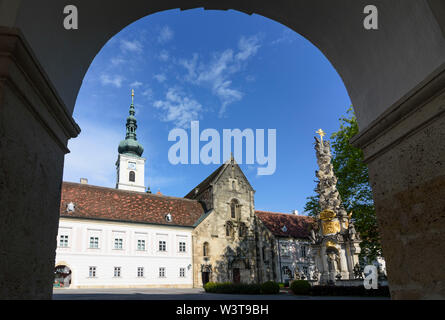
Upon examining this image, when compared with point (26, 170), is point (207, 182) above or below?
above

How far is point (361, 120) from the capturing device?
4980 mm

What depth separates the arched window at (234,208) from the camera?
1710 inches

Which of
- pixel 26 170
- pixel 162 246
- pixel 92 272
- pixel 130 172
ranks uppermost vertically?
pixel 130 172

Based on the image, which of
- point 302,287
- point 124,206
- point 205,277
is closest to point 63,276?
point 124,206

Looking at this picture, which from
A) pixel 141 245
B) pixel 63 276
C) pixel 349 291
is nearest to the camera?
pixel 349 291

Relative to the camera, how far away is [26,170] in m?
3.14

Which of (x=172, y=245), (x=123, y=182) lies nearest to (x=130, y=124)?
(x=123, y=182)

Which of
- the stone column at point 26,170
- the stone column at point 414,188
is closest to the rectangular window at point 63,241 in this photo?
the stone column at point 26,170

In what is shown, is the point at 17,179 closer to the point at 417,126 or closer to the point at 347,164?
the point at 417,126

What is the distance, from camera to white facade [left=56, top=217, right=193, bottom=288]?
108 ft

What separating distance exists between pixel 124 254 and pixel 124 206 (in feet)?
18.8

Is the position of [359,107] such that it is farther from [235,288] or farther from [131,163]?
[131,163]

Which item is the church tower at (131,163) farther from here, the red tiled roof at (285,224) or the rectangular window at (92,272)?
the rectangular window at (92,272)

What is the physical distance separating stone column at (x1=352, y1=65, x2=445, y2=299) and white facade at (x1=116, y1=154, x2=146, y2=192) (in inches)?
2680
